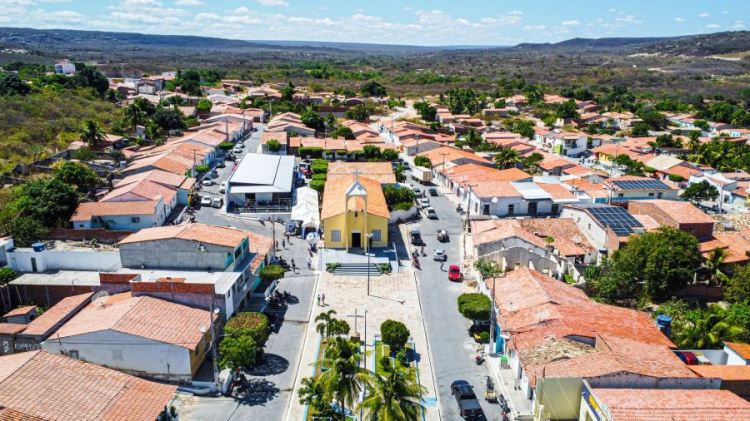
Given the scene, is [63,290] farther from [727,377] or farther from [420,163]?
[420,163]

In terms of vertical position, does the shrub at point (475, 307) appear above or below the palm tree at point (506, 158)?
below

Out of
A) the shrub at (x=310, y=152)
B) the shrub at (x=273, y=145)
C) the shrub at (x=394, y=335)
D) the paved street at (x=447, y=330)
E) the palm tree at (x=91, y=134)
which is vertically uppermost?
the palm tree at (x=91, y=134)

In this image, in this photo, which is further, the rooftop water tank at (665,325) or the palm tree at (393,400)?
the rooftop water tank at (665,325)

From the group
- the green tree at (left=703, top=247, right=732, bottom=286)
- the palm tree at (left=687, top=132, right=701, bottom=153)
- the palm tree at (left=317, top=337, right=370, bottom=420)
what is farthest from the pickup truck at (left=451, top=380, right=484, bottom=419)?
the palm tree at (left=687, top=132, right=701, bottom=153)

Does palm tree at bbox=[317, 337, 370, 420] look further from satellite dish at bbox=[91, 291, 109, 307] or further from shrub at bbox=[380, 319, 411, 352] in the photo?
satellite dish at bbox=[91, 291, 109, 307]

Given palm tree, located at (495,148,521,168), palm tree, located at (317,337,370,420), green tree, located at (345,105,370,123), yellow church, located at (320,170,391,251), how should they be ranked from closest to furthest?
palm tree, located at (317,337,370,420), yellow church, located at (320,170,391,251), palm tree, located at (495,148,521,168), green tree, located at (345,105,370,123)

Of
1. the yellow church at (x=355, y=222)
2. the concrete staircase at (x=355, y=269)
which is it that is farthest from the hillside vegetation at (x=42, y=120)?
the concrete staircase at (x=355, y=269)

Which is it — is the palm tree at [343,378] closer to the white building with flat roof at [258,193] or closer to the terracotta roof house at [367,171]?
the white building with flat roof at [258,193]

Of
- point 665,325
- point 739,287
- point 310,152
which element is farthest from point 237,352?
point 310,152
